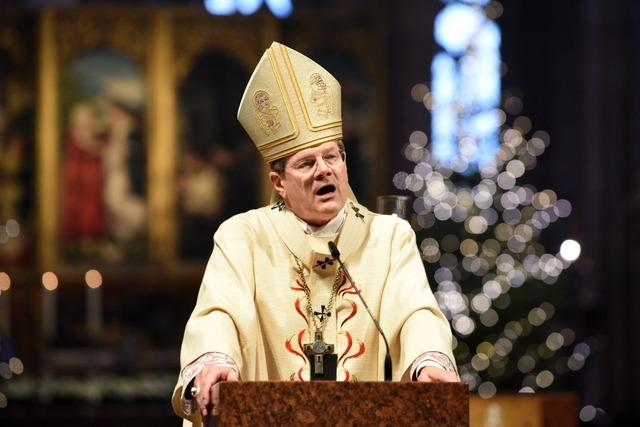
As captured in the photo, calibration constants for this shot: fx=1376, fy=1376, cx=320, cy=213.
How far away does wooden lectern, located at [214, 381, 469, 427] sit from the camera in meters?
3.51

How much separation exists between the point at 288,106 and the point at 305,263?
0.50 m

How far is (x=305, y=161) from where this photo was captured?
424 centimetres

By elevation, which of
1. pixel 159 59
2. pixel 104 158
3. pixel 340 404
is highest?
pixel 159 59

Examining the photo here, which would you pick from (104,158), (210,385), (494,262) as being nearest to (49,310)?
(104,158)

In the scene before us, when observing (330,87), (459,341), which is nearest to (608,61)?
(459,341)

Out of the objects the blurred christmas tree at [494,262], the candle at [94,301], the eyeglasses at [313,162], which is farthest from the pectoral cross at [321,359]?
the candle at [94,301]

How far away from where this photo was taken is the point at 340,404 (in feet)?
11.6

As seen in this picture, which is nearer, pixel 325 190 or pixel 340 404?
pixel 340 404

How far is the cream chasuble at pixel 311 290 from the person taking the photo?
13.8 ft

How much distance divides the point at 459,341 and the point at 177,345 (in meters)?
4.57

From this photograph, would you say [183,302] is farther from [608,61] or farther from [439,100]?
[608,61]

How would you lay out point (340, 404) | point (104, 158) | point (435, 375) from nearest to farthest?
point (340, 404)
point (435, 375)
point (104, 158)

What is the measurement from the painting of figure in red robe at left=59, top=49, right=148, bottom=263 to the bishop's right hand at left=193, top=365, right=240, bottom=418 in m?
10.2

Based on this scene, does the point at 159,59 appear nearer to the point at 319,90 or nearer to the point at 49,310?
the point at 49,310
